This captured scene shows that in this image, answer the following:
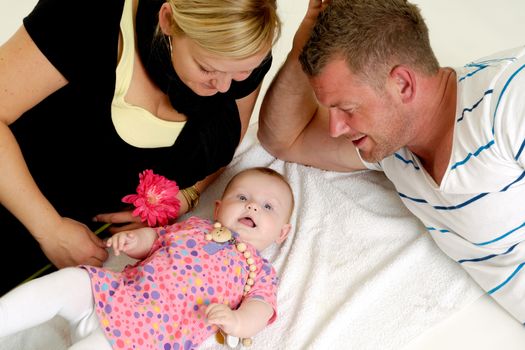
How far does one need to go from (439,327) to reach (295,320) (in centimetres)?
38

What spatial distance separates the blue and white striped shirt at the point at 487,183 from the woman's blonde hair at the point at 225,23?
1.75 ft

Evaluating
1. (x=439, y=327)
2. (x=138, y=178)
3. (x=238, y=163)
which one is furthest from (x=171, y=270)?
(x=439, y=327)

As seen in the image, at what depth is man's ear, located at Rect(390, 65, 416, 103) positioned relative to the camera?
138cm

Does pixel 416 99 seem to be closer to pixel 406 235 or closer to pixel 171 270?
A: pixel 406 235

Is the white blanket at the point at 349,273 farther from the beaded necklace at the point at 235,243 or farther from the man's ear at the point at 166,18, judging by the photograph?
the man's ear at the point at 166,18

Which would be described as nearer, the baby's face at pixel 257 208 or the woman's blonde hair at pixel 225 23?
the woman's blonde hair at pixel 225 23

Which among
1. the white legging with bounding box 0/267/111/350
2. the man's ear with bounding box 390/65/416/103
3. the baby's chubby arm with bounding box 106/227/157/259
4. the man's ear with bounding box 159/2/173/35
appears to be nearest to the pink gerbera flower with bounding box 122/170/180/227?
the baby's chubby arm with bounding box 106/227/157/259

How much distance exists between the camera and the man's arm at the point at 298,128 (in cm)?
170

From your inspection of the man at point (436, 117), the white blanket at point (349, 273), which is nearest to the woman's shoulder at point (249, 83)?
the man at point (436, 117)

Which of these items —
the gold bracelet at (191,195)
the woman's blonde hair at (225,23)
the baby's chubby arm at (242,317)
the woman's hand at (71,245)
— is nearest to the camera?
the woman's blonde hair at (225,23)

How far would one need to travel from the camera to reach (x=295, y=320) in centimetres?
147

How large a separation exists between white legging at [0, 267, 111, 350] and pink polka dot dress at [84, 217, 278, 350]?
0.03m

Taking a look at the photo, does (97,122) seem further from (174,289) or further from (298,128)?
(298,128)

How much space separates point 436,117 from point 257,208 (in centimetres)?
51
